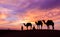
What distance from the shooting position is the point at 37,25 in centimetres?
5128
